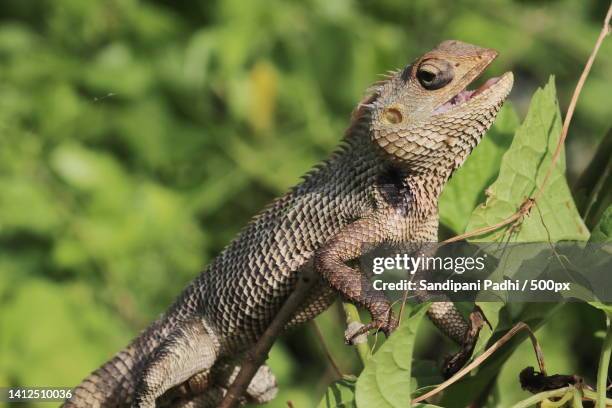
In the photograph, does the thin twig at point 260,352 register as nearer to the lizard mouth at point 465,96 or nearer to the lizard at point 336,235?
the lizard at point 336,235

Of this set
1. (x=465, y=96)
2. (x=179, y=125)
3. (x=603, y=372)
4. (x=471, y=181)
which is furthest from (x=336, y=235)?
(x=179, y=125)

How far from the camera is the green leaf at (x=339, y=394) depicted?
2.10 meters

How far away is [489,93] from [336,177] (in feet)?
1.76

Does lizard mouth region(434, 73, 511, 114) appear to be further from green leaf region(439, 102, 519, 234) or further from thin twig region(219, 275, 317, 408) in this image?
thin twig region(219, 275, 317, 408)

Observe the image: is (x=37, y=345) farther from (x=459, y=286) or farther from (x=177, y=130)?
(x=459, y=286)

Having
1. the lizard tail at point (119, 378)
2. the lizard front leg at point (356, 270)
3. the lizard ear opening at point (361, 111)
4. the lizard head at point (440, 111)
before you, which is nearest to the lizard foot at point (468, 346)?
the lizard front leg at point (356, 270)

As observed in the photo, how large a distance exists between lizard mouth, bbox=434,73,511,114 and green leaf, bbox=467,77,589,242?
176 millimetres

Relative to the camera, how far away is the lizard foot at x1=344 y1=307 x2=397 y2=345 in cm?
228

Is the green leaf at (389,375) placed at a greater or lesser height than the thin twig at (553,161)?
lesser

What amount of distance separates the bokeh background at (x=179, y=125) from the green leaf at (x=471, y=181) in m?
3.13

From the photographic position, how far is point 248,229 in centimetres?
295

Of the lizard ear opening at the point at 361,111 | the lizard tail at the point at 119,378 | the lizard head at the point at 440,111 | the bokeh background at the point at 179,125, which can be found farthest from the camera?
the bokeh background at the point at 179,125

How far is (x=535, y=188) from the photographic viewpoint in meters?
2.35

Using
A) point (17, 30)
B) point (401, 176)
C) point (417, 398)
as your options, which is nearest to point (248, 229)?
point (401, 176)
